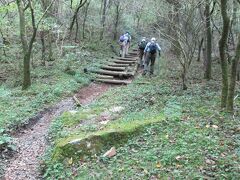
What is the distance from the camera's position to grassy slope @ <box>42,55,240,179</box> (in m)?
6.87

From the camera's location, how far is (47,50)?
24219 millimetres

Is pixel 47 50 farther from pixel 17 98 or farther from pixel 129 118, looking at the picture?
pixel 129 118

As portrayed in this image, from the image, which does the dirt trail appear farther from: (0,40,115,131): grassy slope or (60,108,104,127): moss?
(60,108,104,127): moss

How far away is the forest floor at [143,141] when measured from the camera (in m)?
7.00

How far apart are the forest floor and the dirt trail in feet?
0.11

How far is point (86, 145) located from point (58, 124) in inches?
108

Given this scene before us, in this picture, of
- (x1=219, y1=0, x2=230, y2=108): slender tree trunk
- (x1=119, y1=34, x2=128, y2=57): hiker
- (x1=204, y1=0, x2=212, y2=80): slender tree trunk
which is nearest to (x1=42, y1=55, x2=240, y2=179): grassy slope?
(x1=219, y1=0, x2=230, y2=108): slender tree trunk

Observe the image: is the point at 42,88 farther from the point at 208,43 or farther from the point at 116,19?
the point at 116,19

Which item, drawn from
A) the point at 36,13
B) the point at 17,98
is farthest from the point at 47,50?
the point at 17,98

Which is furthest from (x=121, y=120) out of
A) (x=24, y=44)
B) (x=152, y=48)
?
(x=152, y=48)

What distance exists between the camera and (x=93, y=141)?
8312mm

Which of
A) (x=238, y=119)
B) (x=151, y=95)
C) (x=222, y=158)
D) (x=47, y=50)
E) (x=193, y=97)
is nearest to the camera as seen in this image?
(x=222, y=158)

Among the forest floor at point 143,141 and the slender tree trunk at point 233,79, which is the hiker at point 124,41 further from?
the slender tree trunk at point 233,79

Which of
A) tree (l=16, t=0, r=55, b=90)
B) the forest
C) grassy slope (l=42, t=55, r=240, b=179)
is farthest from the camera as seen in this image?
tree (l=16, t=0, r=55, b=90)
